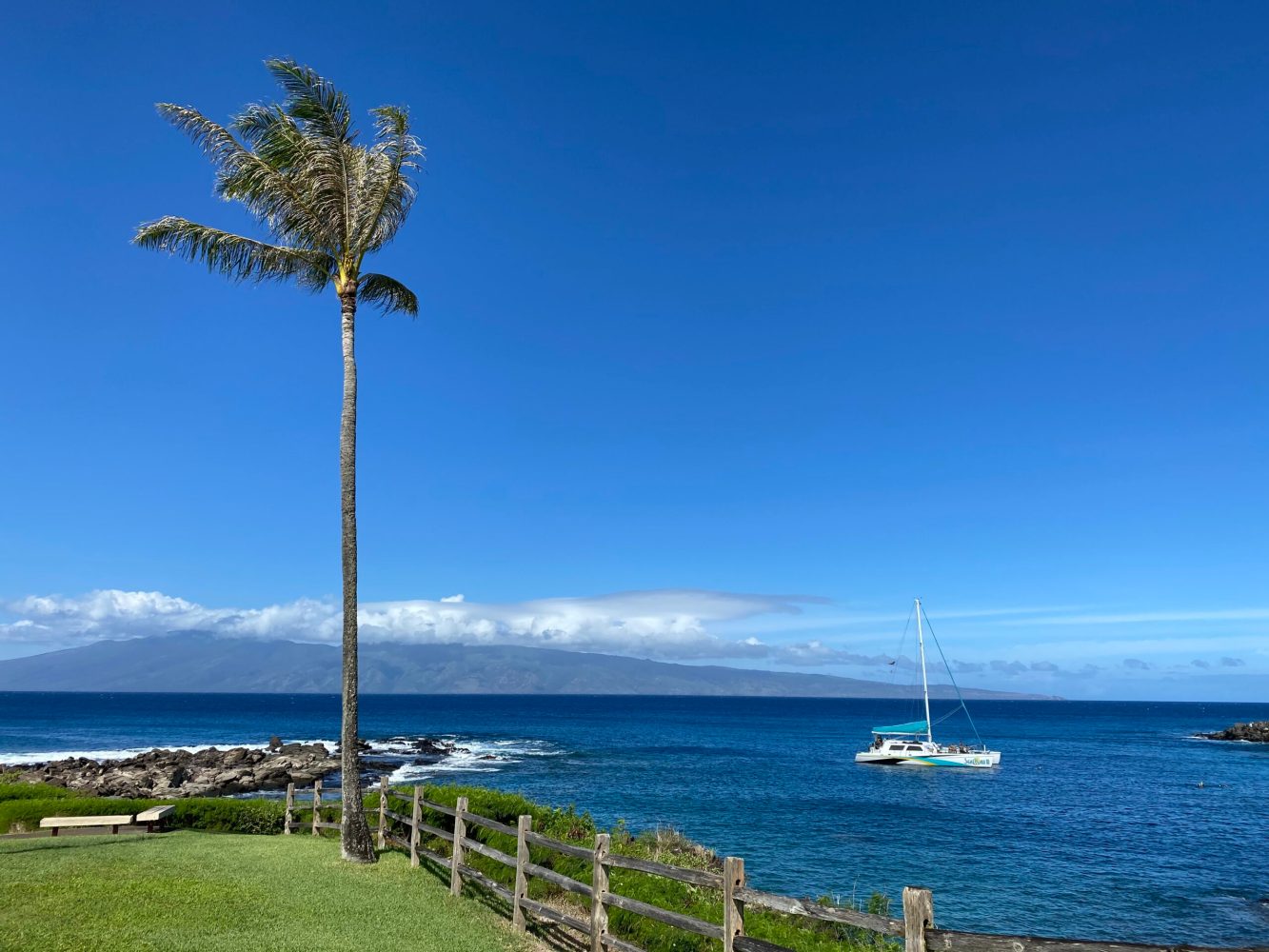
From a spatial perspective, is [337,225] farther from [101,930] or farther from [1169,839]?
[1169,839]

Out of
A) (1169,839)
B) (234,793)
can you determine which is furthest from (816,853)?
(234,793)

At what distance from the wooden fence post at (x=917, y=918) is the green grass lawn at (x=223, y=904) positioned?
286 inches

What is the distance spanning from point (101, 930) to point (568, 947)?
6.17 m

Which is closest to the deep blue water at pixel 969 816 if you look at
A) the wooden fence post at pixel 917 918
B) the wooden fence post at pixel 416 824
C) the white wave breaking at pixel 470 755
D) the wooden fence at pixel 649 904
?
the white wave breaking at pixel 470 755

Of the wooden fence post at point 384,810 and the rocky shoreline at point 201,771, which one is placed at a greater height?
the wooden fence post at point 384,810

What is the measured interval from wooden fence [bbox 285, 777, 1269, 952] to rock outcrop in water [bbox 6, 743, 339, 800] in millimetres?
32214

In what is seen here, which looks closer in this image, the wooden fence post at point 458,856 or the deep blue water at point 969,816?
the wooden fence post at point 458,856

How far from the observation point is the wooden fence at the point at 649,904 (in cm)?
586

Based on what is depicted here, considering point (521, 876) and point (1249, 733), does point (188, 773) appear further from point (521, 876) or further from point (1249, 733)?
point (1249, 733)

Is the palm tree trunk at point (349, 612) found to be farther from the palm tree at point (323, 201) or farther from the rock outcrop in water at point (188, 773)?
the rock outcrop in water at point (188, 773)

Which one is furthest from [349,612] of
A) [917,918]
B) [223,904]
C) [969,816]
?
[969,816]

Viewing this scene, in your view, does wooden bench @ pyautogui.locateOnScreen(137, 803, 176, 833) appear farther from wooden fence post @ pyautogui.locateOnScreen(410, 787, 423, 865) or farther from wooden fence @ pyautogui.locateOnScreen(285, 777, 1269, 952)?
wooden fence post @ pyautogui.locateOnScreen(410, 787, 423, 865)

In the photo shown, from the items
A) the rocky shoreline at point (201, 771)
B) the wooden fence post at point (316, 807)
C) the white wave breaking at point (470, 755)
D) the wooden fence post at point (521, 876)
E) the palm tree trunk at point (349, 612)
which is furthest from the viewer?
the white wave breaking at point (470, 755)

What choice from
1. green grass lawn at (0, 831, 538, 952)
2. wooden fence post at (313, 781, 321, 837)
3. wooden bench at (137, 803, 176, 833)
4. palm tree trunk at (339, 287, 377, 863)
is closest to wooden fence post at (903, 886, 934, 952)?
green grass lawn at (0, 831, 538, 952)
